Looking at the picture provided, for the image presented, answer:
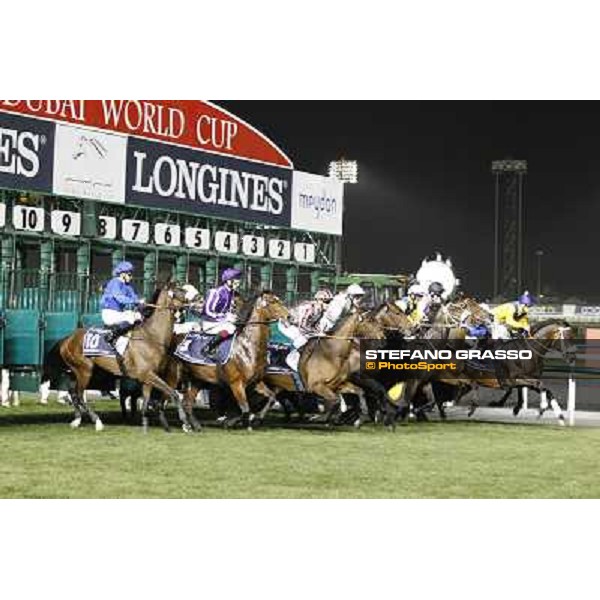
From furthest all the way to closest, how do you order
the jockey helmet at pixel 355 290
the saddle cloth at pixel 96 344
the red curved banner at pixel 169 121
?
1. the saddle cloth at pixel 96 344
2. the jockey helmet at pixel 355 290
3. the red curved banner at pixel 169 121

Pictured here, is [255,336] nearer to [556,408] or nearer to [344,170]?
[344,170]

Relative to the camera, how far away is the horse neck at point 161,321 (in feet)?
40.4

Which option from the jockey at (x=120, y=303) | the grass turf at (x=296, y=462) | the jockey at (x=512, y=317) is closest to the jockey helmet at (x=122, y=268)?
the jockey at (x=120, y=303)

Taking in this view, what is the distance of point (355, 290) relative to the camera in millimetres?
11789

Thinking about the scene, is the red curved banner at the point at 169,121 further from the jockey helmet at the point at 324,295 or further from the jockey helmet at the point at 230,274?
the jockey helmet at the point at 324,295

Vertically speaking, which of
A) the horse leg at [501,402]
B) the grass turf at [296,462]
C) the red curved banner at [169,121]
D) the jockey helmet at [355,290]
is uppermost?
the red curved banner at [169,121]

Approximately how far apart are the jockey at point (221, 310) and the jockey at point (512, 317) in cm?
276

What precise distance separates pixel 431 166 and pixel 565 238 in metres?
1.17

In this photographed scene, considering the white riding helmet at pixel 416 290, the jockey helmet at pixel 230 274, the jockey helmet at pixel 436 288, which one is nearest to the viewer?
the jockey helmet at pixel 436 288

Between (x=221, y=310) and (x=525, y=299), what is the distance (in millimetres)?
3337

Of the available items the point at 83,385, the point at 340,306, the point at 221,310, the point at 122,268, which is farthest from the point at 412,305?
the point at 83,385

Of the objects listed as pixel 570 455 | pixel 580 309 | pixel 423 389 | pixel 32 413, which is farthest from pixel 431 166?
pixel 32 413

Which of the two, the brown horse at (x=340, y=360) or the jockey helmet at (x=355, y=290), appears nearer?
the jockey helmet at (x=355, y=290)

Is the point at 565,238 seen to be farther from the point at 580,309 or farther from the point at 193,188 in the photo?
the point at 193,188
